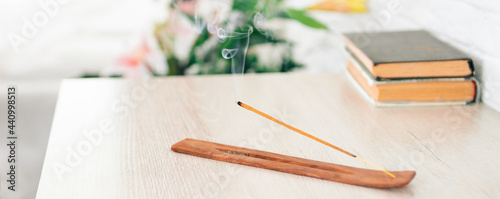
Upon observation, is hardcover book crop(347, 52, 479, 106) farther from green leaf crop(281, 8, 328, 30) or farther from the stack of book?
green leaf crop(281, 8, 328, 30)

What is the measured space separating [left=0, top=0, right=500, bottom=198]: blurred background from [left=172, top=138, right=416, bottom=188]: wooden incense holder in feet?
3.21

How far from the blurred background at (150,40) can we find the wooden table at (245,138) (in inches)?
25.6

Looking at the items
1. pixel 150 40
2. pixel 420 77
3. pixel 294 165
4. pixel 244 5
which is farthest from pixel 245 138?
pixel 150 40

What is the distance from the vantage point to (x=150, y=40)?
6.49 feet

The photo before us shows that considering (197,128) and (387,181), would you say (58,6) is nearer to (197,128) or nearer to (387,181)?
(197,128)

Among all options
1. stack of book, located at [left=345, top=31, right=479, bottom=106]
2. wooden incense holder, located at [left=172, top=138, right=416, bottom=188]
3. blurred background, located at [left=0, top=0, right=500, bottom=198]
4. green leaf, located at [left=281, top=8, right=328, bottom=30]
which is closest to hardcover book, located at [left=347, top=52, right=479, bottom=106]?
stack of book, located at [left=345, top=31, right=479, bottom=106]

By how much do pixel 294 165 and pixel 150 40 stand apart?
1371 mm

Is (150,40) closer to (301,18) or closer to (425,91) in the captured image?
(301,18)

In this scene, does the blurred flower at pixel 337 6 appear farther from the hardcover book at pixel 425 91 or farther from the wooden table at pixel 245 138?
the hardcover book at pixel 425 91

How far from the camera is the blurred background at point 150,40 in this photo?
1744 millimetres

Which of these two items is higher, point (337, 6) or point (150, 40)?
point (337, 6)

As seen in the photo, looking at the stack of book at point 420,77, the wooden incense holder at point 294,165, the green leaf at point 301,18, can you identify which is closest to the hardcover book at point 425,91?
the stack of book at point 420,77

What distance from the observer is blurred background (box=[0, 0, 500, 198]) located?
174 centimetres

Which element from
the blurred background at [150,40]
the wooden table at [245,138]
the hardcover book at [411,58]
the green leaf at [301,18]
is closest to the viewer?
the wooden table at [245,138]
